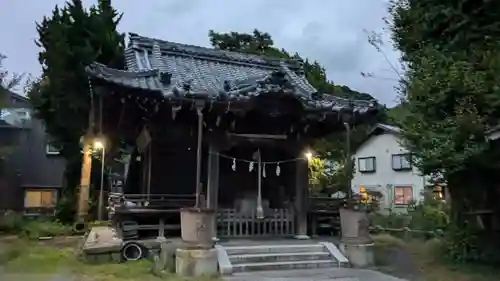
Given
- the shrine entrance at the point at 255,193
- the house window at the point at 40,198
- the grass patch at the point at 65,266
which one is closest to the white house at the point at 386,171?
the shrine entrance at the point at 255,193

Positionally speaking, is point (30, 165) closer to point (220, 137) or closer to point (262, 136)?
point (220, 137)

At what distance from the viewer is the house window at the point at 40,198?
22.5 metres

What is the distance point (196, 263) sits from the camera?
736 cm

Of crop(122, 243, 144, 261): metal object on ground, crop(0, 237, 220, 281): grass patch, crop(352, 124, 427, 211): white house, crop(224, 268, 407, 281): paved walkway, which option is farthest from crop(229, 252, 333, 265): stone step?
crop(352, 124, 427, 211): white house

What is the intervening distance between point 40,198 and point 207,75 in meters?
15.1

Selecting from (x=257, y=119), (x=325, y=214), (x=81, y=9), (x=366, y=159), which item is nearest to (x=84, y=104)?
(x=81, y=9)

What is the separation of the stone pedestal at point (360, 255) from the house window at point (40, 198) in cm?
1832

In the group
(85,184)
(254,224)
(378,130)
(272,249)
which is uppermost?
(378,130)

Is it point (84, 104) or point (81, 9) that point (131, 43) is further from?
point (81, 9)

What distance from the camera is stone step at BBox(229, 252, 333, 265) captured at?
8008 millimetres

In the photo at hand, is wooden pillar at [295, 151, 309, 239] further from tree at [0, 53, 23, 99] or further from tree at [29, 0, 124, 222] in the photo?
tree at [29, 0, 124, 222]

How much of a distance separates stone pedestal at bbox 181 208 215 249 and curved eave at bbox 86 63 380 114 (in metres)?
2.19

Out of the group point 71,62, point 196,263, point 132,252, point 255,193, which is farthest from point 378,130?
point 196,263

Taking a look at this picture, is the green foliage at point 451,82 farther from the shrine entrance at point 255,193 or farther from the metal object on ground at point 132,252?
the metal object on ground at point 132,252
